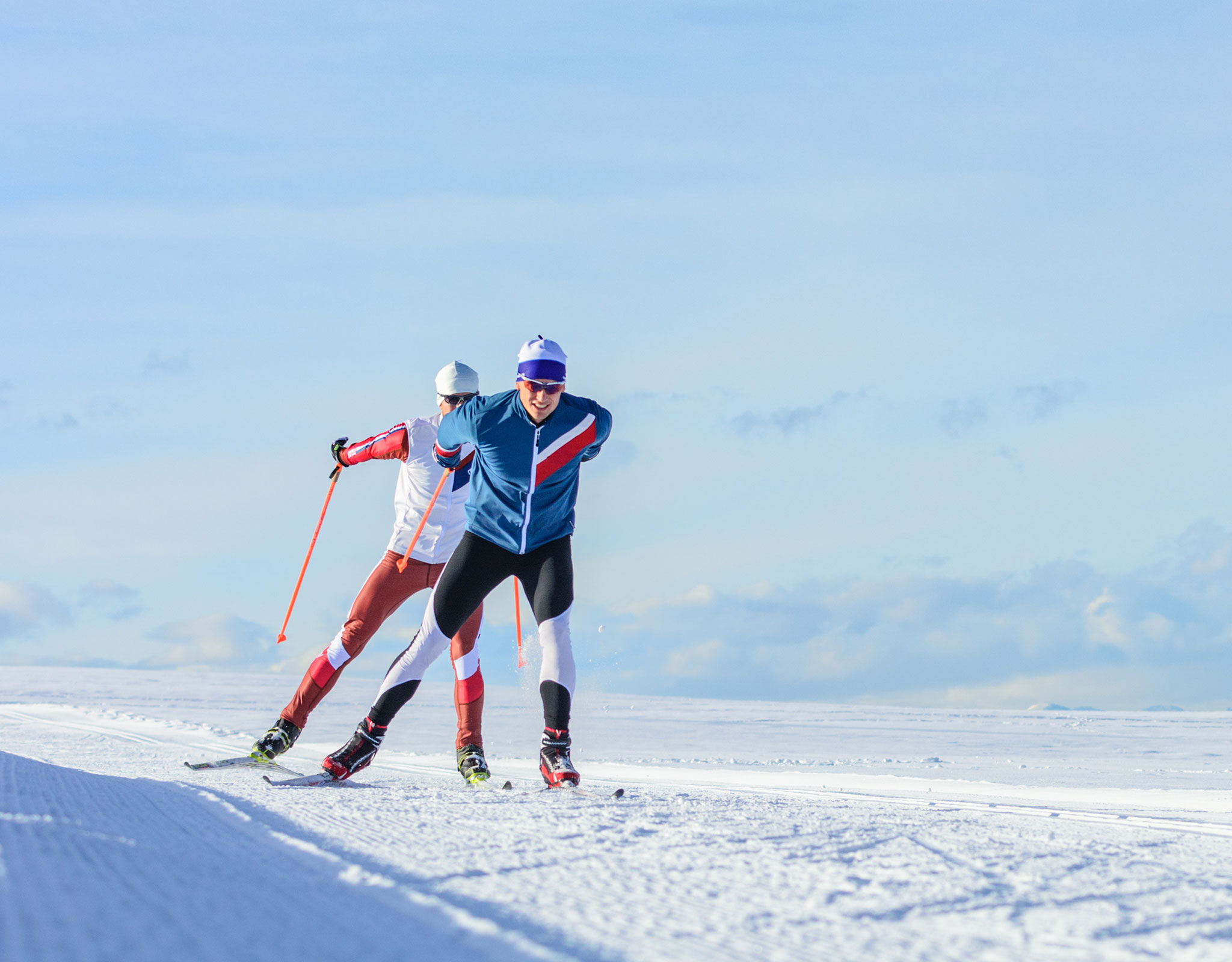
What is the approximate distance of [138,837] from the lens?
2223mm

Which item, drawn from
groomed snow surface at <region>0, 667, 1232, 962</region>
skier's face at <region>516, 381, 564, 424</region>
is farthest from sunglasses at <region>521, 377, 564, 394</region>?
groomed snow surface at <region>0, 667, 1232, 962</region>

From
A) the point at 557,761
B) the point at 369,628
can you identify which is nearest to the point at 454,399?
the point at 369,628

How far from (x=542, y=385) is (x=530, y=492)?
44cm

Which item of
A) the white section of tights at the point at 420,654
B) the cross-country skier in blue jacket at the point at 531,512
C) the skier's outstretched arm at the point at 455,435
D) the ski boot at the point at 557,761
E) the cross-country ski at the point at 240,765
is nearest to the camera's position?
the ski boot at the point at 557,761

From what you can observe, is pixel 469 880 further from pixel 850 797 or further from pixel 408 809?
pixel 850 797

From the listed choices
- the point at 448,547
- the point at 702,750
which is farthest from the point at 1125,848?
the point at 702,750

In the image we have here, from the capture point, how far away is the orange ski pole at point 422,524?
193 inches

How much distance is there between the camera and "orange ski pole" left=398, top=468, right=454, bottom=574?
4902 millimetres

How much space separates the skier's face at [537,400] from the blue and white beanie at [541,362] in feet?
0.10

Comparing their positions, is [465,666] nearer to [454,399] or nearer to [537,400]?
[454,399]

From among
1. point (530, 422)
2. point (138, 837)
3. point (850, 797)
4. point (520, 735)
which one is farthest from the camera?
point (520, 735)

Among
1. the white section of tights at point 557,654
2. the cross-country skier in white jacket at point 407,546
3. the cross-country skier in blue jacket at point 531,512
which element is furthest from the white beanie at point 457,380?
the white section of tights at point 557,654

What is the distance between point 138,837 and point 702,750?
682 cm

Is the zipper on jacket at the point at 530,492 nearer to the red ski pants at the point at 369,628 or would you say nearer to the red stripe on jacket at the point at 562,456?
the red stripe on jacket at the point at 562,456
